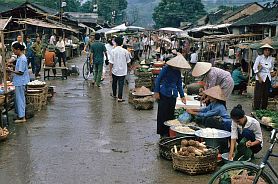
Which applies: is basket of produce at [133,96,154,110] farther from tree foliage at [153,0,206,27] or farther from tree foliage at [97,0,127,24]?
tree foliage at [97,0,127,24]

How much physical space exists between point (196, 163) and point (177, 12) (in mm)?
64410

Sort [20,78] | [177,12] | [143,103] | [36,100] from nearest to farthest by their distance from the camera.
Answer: [20,78] → [36,100] → [143,103] → [177,12]

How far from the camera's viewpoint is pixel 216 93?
317 inches

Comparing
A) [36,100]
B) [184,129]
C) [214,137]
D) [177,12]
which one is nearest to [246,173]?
[214,137]

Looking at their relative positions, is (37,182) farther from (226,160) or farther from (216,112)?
(216,112)

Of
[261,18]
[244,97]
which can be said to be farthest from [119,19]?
[244,97]

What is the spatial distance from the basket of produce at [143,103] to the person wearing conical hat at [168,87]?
141 inches

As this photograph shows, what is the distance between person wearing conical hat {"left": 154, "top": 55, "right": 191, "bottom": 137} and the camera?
8.41 meters

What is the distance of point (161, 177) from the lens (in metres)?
6.69

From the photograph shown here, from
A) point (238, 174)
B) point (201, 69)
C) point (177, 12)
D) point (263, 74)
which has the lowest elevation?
point (238, 174)

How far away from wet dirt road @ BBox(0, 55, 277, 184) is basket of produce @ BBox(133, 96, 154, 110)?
207 millimetres

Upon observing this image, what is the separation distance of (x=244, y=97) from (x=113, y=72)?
500cm

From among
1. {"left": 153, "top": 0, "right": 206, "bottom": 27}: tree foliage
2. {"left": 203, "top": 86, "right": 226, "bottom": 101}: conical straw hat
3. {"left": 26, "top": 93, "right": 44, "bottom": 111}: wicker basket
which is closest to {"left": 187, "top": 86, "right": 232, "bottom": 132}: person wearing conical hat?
{"left": 203, "top": 86, "right": 226, "bottom": 101}: conical straw hat

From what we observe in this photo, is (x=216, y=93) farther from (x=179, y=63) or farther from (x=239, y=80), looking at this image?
(x=239, y=80)
